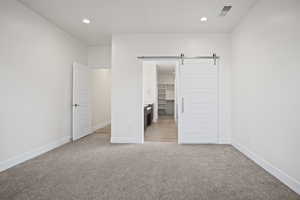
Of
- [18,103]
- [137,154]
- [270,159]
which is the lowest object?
[137,154]

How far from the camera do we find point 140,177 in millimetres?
2438

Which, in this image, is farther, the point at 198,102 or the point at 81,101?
the point at 81,101

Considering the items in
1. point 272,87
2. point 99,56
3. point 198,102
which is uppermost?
point 99,56

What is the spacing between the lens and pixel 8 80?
274 centimetres

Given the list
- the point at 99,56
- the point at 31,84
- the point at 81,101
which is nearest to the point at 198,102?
the point at 81,101

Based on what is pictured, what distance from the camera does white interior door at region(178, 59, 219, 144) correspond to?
427 centimetres

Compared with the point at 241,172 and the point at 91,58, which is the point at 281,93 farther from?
the point at 91,58

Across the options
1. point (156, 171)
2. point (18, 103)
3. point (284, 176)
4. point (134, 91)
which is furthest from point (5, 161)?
point (284, 176)

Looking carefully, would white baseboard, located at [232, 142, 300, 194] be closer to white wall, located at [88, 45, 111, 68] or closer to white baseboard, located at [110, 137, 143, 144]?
white baseboard, located at [110, 137, 143, 144]

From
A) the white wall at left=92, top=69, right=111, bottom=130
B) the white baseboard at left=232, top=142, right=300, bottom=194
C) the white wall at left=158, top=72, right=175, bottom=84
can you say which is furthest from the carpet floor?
the white wall at left=158, top=72, right=175, bottom=84

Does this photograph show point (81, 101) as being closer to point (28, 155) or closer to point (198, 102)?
point (28, 155)

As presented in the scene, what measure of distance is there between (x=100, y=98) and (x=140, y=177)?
4.53 metres

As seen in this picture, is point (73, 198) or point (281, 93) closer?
point (73, 198)

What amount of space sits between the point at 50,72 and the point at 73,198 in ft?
9.47
